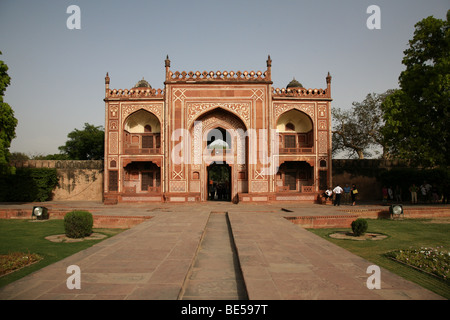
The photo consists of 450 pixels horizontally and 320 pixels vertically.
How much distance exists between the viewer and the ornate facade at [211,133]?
57.3 ft

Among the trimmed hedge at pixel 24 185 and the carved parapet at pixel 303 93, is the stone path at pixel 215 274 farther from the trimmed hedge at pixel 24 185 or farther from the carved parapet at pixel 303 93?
the trimmed hedge at pixel 24 185

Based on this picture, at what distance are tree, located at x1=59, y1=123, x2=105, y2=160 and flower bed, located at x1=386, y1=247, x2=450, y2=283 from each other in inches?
1291

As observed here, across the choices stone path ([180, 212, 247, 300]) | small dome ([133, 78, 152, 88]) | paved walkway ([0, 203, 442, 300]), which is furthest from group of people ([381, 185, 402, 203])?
small dome ([133, 78, 152, 88])

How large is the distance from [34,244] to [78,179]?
15.1 m

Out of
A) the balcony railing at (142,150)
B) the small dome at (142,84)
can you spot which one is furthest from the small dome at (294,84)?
the balcony railing at (142,150)

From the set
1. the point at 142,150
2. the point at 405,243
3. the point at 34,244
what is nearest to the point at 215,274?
the point at 34,244

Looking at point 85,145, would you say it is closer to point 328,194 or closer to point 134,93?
point 134,93

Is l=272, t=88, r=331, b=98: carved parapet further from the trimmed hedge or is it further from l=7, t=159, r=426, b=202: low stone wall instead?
the trimmed hedge

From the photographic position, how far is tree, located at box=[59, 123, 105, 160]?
111 feet

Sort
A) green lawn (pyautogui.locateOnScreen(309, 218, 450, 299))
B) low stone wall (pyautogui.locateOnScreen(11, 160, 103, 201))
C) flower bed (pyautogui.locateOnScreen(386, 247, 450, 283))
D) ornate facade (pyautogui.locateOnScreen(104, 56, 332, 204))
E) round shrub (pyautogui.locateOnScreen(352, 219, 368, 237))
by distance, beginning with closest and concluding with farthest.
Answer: green lawn (pyautogui.locateOnScreen(309, 218, 450, 299)) → flower bed (pyautogui.locateOnScreen(386, 247, 450, 283)) → round shrub (pyautogui.locateOnScreen(352, 219, 368, 237)) → ornate facade (pyautogui.locateOnScreen(104, 56, 332, 204)) → low stone wall (pyautogui.locateOnScreen(11, 160, 103, 201))

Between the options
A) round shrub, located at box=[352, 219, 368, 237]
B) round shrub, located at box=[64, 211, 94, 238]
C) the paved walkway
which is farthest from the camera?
round shrub, located at box=[352, 219, 368, 237]

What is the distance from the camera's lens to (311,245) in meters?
6.27

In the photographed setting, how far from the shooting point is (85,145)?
3400cm

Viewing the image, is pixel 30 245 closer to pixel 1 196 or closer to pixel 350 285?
pixel 350 285
